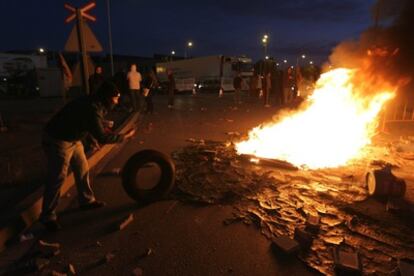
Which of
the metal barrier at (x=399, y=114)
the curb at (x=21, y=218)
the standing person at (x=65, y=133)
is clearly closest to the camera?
the curb at (x=21, y=218)

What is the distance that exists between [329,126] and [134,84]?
946 centimetres

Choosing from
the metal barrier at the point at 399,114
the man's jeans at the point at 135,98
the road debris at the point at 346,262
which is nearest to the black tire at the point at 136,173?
the road debris at the point at 346,262

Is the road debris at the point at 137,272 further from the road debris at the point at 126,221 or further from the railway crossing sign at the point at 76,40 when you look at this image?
the railway crossing sign at the point at 76,40

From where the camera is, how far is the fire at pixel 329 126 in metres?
8.34

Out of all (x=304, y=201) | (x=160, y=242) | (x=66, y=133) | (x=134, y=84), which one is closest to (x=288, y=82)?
(x=134, y=84)

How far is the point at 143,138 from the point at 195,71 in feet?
98.5

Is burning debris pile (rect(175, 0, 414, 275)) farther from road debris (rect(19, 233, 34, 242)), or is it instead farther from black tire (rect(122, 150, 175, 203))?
road debris (rect(19, 233, 34, 242))

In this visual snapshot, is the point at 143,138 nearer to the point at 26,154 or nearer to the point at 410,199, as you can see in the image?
the point at 26,154

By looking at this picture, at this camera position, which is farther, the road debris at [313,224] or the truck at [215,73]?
the truck at [215,73]

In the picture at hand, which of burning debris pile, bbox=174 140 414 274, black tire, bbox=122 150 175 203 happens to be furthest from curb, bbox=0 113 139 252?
burning debris pile, bbox=174 140 414 274

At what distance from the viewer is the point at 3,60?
3684cm

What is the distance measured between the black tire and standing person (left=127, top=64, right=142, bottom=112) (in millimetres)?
9891

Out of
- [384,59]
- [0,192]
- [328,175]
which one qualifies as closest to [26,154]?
[0,192]

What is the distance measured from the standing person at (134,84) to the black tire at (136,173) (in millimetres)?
9891
